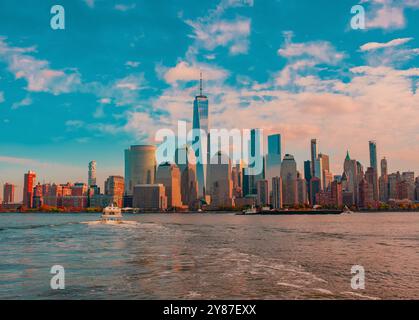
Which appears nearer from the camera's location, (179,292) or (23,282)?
(179,292)

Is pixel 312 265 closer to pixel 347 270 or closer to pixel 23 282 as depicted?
pixel 347 270

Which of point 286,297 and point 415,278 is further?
point 415,278
